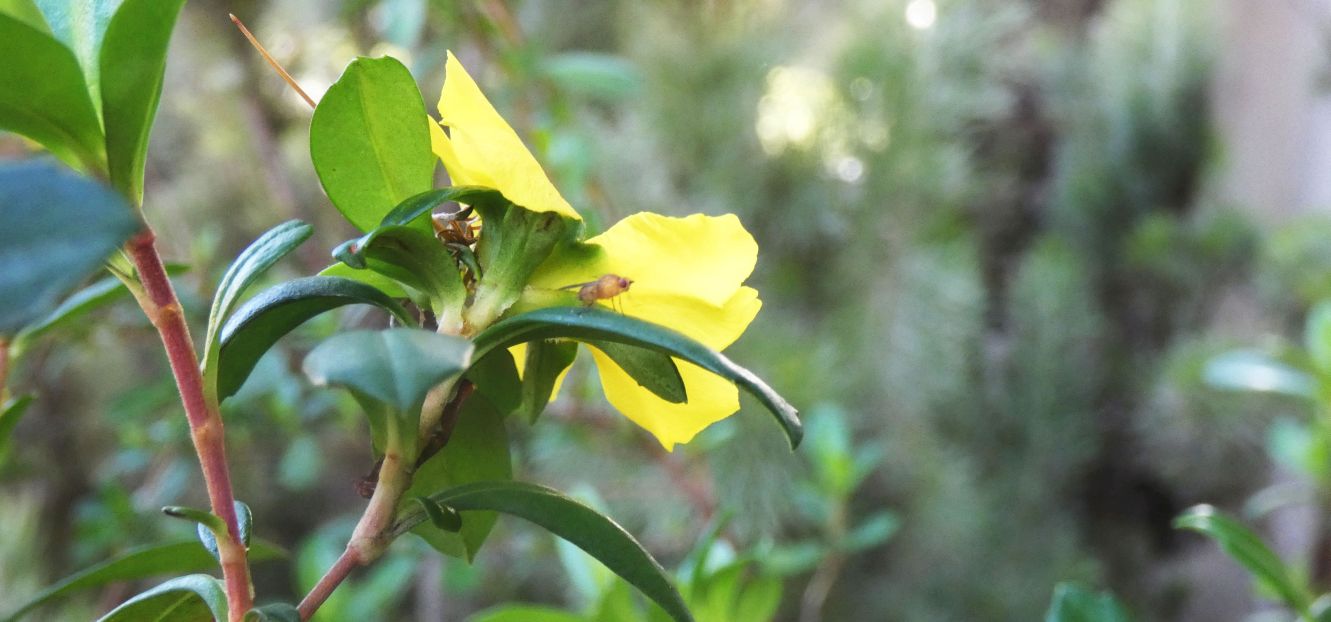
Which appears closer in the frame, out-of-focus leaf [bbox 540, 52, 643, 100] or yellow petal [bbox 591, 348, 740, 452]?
yellow petal [bbox 591, 348, 740, 452]

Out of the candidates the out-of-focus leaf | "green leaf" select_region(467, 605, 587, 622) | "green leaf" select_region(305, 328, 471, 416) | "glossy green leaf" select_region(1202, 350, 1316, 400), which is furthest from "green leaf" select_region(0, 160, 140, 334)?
"glossy green leaf" select_region(1202, 350, 1316, 400)

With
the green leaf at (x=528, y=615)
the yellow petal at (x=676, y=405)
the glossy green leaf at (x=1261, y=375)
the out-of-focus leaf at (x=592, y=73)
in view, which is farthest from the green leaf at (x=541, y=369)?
the glossy green leaf at (x=1261, y=375)

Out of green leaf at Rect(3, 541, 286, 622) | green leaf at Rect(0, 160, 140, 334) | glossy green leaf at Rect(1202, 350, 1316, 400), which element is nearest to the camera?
green leaf at Rect(0, 160, 140, 334)

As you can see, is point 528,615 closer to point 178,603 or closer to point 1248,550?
point 178,603

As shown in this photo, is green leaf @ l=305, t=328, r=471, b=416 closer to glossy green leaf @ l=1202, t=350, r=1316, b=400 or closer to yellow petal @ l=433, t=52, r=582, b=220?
yellow petal @ l=433, t=52, r=582, b=220

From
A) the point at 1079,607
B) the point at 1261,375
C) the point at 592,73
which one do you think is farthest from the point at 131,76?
the point at 1261,375

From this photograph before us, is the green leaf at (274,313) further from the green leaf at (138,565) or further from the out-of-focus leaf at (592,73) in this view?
the out-of-focus leaf at (592,73)

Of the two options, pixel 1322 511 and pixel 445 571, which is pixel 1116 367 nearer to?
pixel 1322 511
